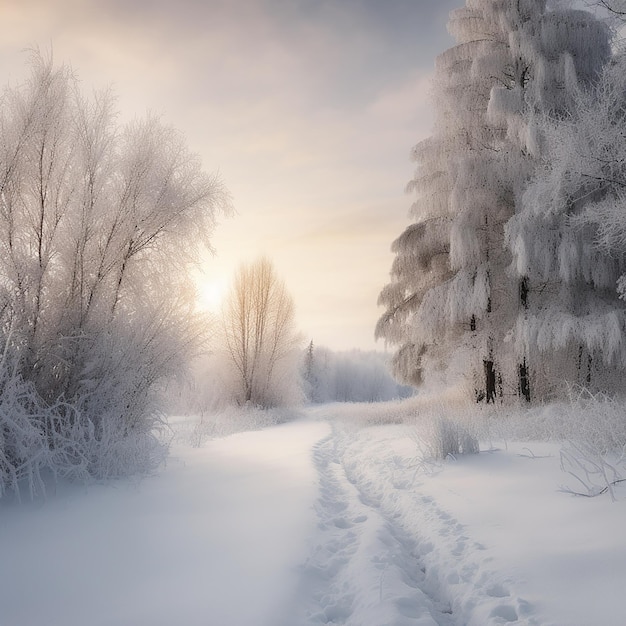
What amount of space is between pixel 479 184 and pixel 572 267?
2.65m

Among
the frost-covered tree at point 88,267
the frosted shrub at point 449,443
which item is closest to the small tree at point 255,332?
the frost-covered tree at point 88,267

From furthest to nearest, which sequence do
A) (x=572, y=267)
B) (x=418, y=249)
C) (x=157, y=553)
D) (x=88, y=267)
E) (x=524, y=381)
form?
1. (x=418, y=249)
2. (x=524, y=381)
3. (x=572, y=267)
4. (x=88, y=267)
5. (x=157, y=553)

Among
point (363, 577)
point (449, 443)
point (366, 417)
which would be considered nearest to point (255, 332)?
point (366, 417)

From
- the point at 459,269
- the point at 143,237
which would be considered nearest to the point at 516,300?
the point at 459,269

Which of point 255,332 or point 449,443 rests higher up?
point 255,332

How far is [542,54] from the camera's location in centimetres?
885

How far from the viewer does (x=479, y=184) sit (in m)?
9.09

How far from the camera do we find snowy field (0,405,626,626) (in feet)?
6.39

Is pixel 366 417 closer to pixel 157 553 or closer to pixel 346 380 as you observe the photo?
pixel 157 553

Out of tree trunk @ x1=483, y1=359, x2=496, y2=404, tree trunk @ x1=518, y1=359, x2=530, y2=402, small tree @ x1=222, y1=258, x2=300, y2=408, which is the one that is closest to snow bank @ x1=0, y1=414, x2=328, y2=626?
tree trunk @ x1=518, y1=359, x2=530, y2=402

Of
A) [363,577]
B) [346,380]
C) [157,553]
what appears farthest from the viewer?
[346,380]

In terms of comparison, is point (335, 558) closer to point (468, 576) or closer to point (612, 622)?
point (468, 576)

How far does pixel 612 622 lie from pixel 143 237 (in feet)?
18.1

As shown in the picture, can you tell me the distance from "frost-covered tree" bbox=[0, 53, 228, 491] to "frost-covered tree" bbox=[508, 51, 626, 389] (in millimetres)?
5690
